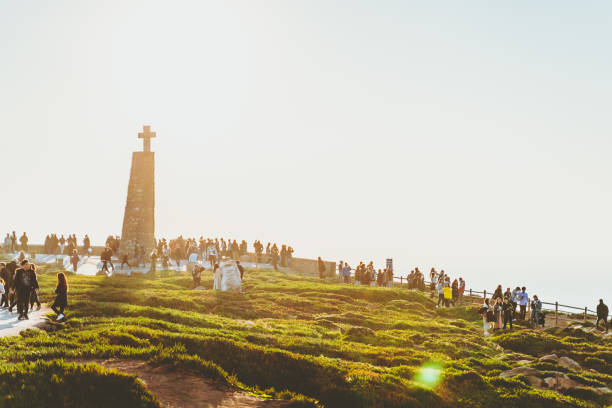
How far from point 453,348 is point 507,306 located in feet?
32.2

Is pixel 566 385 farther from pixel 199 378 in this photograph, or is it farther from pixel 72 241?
pixel 72 241

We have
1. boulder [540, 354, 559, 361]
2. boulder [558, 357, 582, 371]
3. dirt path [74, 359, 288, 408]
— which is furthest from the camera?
boulder [540, 354, 559, 361]

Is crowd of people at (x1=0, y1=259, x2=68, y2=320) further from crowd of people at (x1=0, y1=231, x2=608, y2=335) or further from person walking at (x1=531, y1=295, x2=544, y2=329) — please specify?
person walking at (x1=531, y1=295, x2=544, y2=329)

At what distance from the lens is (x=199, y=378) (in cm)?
1265

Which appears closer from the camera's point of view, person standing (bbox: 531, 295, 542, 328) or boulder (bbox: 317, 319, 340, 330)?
boulder (bbox: 317, 319, 340, 330)

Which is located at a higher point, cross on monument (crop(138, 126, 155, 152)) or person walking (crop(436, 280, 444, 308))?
cross on monument (crop(138, 126, 155, 152))

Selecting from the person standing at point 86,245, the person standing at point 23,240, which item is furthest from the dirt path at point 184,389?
the person standing at point 23,240

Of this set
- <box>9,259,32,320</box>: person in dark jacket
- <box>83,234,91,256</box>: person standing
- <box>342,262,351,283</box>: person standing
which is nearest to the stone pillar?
<box>83,234,91,256</box>: person standing

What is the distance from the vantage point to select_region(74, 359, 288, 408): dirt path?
11.2 m

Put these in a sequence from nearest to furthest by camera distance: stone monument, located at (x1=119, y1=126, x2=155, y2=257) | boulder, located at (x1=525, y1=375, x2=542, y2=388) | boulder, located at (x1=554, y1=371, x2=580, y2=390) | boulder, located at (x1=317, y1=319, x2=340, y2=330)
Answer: boulder, located at (x1=554, y1=371, x2=580, y2=390) < boulder, located at (x1=525, y1=375, x2=542, y2=388) < boulder, located at (x1=317, y1=319, x2=340, y2=330) < stone monument, located at (x1=119, y1=126, x2=155, y2=257)

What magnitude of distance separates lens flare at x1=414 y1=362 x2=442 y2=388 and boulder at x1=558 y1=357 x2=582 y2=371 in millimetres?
6838

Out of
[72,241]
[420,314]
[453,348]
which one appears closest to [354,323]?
[453,348]

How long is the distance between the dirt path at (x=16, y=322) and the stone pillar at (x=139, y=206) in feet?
84.3

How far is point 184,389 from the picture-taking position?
1178 centimetres
